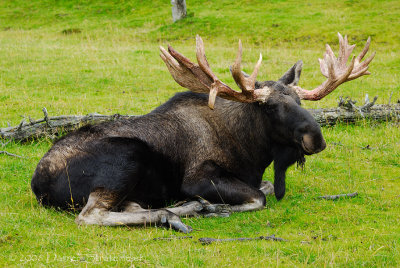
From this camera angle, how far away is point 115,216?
671cm

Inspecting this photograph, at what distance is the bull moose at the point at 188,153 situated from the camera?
6914 mm

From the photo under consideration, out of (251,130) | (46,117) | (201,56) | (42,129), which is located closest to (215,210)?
(251,130)

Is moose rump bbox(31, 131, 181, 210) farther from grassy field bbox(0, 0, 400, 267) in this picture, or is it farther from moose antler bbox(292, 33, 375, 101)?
moose antler bbox(292, 33, 375, 101)

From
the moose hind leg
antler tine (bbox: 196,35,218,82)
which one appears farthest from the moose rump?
antler tine (bbox: 196,35,218,82)

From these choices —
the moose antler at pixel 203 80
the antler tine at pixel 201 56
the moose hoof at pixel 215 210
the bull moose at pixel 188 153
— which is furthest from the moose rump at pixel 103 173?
the antler tine at pixel 201 56

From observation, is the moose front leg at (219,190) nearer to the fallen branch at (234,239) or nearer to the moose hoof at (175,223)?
the moose hoof at (175,223)

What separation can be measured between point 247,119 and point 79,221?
9.33ft

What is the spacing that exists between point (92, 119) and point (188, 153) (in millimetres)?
3881

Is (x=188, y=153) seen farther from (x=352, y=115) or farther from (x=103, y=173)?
(x=352, y=115)

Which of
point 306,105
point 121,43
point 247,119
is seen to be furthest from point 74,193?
point 121,43

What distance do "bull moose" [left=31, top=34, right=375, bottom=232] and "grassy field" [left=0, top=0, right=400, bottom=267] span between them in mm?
321

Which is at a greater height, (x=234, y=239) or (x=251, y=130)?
(x=251, y=130)

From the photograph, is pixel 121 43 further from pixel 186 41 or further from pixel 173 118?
pixel 173 118

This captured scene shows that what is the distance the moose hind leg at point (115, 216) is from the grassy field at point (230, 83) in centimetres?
12
